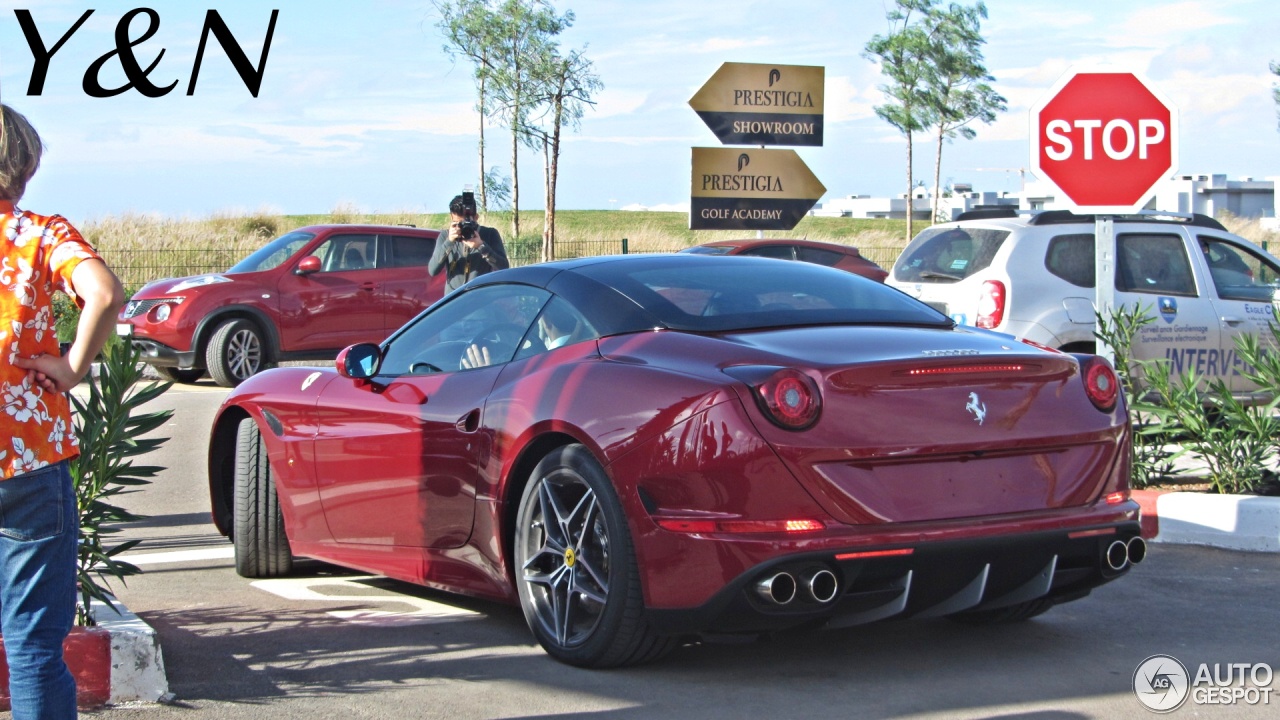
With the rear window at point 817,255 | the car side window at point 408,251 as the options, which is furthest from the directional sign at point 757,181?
the car side window at point 408,251

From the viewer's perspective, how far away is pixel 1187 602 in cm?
546

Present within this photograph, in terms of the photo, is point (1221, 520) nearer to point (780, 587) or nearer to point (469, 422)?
point (780, 587)

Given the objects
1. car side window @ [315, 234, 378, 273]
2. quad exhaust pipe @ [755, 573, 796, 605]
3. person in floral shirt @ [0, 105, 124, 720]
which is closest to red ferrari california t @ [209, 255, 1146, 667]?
quad exhaust pipe @ [755, 573, 796, 605]

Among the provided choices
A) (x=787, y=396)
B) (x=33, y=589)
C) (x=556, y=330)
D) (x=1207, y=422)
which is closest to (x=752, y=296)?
(x=556, y=330)

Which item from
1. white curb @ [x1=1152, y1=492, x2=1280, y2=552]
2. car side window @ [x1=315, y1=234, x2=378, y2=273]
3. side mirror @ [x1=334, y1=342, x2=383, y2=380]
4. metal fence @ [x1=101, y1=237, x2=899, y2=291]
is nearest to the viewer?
side mirror @ [x1=334, y1=342, x2=383, y2=380]

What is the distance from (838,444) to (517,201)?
33.2 metres

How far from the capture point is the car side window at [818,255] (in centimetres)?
1962

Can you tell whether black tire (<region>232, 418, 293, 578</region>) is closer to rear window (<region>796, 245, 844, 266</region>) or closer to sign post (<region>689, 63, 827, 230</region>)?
sign post (<region>689, 63, 827, 230</region>)

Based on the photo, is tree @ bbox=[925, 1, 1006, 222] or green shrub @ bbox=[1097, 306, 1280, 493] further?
tree @ bbox=[925, 1, 1006, 222]

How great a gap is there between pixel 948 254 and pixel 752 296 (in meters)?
6.19

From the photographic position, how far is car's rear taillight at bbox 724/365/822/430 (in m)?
4.04

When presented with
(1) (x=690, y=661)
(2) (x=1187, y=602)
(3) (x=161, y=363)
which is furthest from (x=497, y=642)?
(3) (x=161, y=363)

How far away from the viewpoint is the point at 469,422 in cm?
495

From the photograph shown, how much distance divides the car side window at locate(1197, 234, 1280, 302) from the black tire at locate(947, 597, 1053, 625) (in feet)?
21.1
